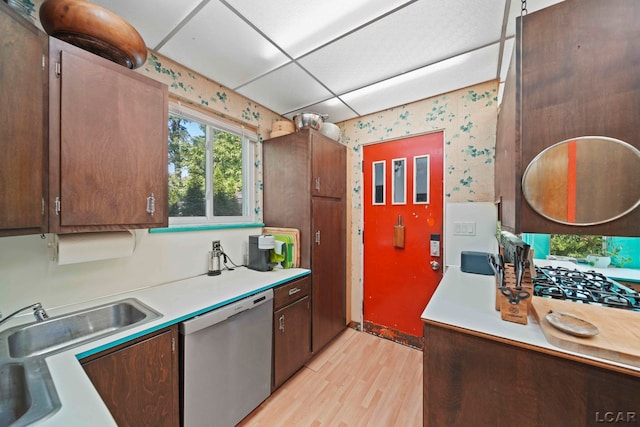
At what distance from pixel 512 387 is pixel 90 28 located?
2391mm

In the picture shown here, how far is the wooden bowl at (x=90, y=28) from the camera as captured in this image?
99cm

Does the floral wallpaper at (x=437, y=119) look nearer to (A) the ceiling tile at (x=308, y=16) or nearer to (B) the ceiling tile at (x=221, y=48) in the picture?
(B) the ceiling tile at (x=221, y=48)

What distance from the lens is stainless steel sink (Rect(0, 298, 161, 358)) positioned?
949mm

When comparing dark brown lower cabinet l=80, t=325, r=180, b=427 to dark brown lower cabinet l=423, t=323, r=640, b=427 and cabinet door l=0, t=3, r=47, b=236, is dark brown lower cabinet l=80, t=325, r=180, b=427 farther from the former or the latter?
dark brown lower cabinet l=423, t=323, r=640, b=427

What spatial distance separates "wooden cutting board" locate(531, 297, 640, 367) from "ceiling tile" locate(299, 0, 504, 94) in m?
1.57

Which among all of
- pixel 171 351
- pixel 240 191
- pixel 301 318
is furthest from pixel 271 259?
pixel 171 351

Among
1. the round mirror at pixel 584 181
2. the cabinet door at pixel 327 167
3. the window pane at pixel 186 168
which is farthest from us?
the cabinet door at pixel 327 167

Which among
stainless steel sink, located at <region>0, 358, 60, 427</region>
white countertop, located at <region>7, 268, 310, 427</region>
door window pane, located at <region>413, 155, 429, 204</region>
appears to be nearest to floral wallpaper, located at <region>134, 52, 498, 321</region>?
door window pane, located at <region>413, 155, 429, 204</region>

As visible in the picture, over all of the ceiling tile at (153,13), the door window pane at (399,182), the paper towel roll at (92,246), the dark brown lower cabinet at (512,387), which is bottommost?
the dark brown lower cabinet at (512,387)

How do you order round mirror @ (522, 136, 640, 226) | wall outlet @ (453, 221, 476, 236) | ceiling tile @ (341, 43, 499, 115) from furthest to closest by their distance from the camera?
wall outlet @ (453, 221, 476, 236)
ceiling tile @ (341, 43, 499, 115)
round mirror @ (522, 136, 640, 226)

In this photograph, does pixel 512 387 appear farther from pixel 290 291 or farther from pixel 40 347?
pixel 40 347

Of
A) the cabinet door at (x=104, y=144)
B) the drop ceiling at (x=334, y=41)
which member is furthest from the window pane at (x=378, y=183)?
the cabinet door at (x=104, y=144)

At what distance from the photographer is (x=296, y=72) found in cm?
177

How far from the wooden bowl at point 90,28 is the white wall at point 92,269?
981mm
